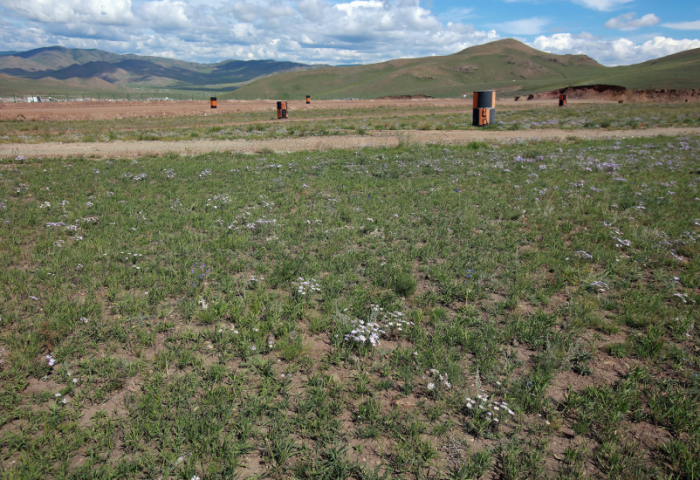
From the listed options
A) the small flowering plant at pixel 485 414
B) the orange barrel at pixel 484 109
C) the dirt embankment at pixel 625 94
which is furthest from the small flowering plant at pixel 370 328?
the dirt embankment at pixel 625 94

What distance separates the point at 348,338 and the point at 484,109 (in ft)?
99.5

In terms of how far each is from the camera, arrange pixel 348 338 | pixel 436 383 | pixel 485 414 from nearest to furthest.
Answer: pixel 485 414
pixel 436 383
pixel 348 338

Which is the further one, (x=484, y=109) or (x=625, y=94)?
(x=625, y=94)

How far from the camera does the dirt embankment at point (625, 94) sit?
256 feet

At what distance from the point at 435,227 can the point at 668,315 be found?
416cm

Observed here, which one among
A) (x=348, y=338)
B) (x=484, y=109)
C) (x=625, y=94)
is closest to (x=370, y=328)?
(x=348, y=338)

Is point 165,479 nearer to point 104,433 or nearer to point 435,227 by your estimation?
point 104,433

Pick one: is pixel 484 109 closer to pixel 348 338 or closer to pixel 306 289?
pixel 306 289

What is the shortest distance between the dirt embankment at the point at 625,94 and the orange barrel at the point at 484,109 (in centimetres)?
6518

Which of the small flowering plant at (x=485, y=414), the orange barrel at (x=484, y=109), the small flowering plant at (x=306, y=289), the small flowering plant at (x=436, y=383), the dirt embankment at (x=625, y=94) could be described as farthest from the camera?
the dirt embankment at (x=625, y=94)

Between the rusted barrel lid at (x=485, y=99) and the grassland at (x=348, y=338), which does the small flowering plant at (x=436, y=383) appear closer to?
the grassland at (x=348, y=338)

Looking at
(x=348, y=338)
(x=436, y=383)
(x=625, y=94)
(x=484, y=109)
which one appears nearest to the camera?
(x=436, y=383)

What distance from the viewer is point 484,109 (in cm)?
3083

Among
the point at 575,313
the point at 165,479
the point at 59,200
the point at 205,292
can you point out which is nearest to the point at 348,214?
the point at 205,292
